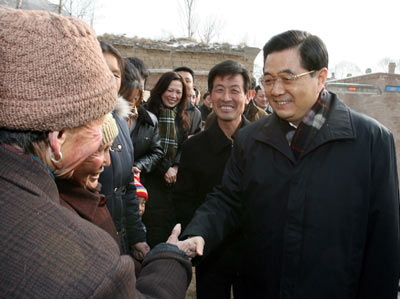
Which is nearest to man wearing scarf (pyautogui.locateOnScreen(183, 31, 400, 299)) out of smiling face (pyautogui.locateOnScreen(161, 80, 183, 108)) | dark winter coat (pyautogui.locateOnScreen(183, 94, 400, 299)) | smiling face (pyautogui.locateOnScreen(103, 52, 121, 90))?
dark winter coat (pyautogui.locateOnScreen(183, 94, 400, 299))

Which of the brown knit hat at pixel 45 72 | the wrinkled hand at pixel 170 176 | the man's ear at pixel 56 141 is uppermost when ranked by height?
the brown knit hat at pixel 45 72

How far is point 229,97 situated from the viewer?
2742 mm

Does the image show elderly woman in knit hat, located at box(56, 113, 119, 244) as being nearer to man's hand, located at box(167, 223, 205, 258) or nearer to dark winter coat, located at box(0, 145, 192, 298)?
man's hand, located at box(167, 223, 205, 258)

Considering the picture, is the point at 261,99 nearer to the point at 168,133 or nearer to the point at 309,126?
the point at 168,133

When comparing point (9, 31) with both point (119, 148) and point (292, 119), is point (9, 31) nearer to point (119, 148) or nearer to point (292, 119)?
point (119, 148)

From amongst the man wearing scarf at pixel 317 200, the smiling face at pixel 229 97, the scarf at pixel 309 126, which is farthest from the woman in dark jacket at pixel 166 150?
the scarf at pixel 309 126

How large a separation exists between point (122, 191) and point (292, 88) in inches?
54.8

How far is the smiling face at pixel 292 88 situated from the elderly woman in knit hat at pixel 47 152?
4.11 feet

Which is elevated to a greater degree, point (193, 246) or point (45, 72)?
point (45, 72)

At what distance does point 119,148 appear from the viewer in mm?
2104

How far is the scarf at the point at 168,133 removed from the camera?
3838 mm

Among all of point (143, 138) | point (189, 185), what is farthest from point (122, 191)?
point (143, 138)

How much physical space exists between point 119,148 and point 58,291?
1.46 m

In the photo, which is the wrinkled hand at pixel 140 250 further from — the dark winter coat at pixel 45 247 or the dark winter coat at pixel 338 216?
the dark winter coat at pixel 45 247
